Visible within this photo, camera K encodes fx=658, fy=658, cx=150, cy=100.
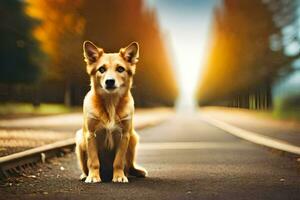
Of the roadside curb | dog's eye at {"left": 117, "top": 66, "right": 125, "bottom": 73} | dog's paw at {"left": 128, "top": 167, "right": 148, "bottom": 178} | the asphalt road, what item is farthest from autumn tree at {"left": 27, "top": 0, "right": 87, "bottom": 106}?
dog's eye at {"left": 117, "top": 66, "right": 125, "bottom": 73}

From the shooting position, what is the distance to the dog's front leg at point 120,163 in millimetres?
8359

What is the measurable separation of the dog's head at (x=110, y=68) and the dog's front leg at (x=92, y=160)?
0.62 metres

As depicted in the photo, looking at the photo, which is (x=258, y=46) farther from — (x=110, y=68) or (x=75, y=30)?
(x=110, y=68)

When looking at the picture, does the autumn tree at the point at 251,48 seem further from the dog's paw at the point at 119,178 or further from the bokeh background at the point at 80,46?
the dog's paw at the point at 119,178

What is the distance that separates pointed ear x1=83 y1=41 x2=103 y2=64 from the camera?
811 centimetres

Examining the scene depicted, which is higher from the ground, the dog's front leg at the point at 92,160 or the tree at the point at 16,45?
the tree at the point at 16,45

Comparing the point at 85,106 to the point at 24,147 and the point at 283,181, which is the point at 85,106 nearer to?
the point at 283,181

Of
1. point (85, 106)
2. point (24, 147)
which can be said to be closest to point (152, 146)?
point (24, 147)

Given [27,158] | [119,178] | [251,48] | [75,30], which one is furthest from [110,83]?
[251,48]

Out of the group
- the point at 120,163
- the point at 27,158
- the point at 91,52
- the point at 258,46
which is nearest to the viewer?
the point at 91,52

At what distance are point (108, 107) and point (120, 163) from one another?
0.78 m

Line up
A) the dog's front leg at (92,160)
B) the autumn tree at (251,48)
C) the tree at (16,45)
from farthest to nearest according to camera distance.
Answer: the autumn tree at (251,48)
the tree at (16,45)
the dog's front leg at (92,160)

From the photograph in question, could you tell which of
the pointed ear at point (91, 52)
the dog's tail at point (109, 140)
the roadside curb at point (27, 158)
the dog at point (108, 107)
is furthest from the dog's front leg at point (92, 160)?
the roadside curb at point (27, 158)

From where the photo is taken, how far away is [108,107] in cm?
820
